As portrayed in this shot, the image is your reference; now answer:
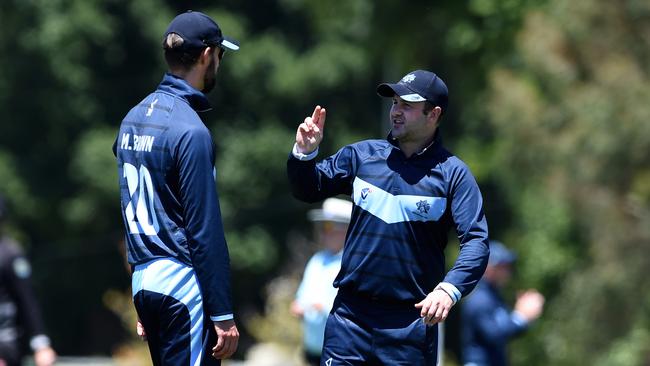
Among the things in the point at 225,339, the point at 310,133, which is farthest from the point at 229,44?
the point at 225,339

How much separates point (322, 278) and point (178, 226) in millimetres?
3995

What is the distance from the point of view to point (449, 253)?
27812mm

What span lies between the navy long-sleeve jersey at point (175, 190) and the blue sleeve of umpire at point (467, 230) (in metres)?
1.15

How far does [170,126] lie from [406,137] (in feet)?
4.15

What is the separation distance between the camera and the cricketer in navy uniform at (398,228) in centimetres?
664

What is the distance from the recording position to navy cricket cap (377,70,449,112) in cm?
678

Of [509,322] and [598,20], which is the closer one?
[509,322]

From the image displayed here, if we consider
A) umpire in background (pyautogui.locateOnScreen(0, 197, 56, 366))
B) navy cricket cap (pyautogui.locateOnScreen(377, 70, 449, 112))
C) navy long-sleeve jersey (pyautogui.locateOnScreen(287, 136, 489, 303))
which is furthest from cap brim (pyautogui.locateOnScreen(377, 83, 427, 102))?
umpire in background (pyautogui.locateOnScreen(0, 197, 56, 366))

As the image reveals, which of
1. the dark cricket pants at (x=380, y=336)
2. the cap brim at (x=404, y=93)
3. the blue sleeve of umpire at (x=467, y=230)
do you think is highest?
the cap brim at (x=404, y=93)

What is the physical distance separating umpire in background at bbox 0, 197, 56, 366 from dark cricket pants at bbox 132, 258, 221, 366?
3341mm

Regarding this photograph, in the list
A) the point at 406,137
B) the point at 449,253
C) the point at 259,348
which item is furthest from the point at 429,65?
the point at 406,137

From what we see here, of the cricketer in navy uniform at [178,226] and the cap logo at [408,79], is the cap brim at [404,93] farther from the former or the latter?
the cricketer in navy uniform at [178,226]

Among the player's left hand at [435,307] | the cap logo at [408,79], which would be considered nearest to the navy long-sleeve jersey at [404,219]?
the player's left hand at [435,307]

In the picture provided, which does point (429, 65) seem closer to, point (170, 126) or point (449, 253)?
point (449, 253)
